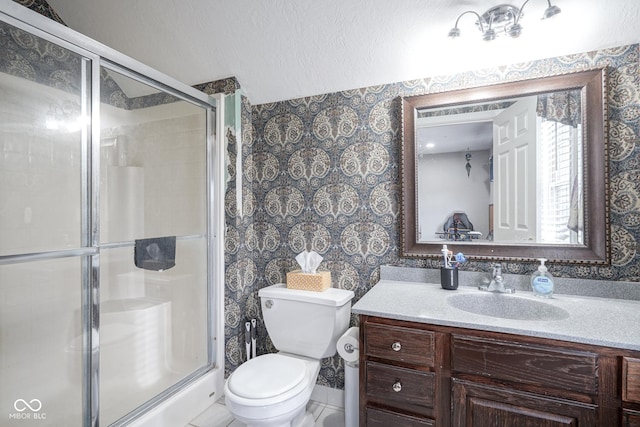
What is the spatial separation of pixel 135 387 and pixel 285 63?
2.05 metres

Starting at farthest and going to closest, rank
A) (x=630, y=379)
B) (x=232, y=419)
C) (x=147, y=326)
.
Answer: (x=147, y=326) < (x=232, y=419) < (x=630, y=379)

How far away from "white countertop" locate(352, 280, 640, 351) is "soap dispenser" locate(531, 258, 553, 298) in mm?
33

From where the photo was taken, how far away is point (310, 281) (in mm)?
1778

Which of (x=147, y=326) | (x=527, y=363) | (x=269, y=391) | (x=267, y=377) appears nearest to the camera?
(x=527, y=363)

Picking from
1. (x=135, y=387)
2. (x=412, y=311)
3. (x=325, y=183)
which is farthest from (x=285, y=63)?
(x=135, y=387)

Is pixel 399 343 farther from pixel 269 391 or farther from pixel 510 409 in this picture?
pixel 269 391

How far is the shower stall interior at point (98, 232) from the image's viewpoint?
134 centimetres

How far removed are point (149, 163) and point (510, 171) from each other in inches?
81.5

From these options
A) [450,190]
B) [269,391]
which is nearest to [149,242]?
[269,391]

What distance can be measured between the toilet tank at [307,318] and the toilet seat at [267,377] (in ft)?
0.49

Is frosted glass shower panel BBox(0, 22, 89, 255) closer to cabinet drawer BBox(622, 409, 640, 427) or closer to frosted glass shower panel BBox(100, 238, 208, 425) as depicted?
frosted glass shower panel BBox(100, 238, 208, 425)

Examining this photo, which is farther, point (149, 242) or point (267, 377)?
point (149, 242)

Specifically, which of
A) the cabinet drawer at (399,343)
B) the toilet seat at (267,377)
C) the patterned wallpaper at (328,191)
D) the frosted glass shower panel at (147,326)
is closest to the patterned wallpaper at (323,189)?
the patterned wallpaper at (328,191)

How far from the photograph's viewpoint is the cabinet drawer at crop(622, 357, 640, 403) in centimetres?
91
